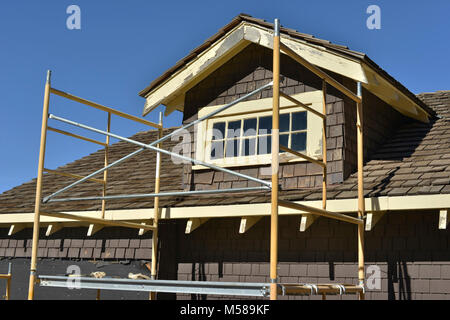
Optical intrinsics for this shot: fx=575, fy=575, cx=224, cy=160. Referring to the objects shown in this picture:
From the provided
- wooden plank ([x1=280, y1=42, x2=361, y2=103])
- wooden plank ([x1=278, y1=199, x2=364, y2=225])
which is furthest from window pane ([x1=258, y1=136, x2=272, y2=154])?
wooden plank ([x1=278, y1=199, x2=364, y2=225])

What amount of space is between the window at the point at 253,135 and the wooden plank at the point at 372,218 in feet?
5.75

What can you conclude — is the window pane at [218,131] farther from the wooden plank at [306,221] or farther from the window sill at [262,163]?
the wooden plank at [306,221]

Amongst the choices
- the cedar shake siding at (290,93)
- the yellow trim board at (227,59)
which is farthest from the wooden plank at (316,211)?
the yellow trim board at (227,59)

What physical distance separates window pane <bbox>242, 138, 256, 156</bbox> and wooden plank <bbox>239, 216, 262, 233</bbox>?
1.22 m

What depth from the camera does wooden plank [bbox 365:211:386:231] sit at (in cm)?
751

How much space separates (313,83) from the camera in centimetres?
916

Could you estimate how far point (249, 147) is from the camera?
30.8 ft

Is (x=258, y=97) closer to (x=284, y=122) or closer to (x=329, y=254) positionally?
(x=284, y=122)

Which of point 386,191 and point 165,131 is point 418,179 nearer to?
point 386,191

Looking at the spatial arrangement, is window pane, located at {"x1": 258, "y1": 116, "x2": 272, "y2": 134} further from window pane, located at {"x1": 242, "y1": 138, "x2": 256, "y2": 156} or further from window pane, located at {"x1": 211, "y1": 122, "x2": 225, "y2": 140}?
window pane, located at {"x1": 211, "y1": 122, "x2": 225, "y2": 140}

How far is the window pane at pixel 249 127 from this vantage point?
945 centimetres

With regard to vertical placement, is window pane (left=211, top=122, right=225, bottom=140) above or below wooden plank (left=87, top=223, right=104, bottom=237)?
above

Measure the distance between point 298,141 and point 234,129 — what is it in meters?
1.18

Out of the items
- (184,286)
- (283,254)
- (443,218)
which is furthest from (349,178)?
(184,286)
